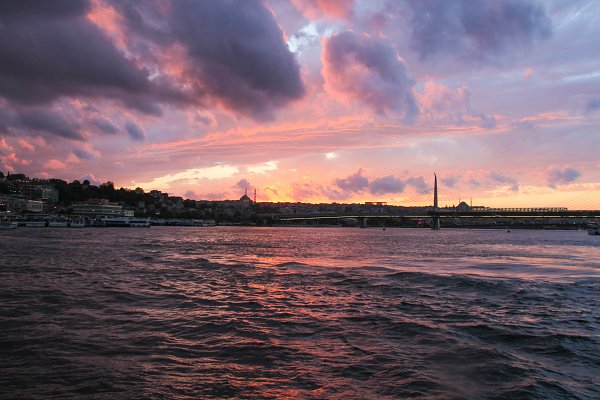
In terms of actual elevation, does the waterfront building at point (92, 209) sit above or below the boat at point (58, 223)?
above

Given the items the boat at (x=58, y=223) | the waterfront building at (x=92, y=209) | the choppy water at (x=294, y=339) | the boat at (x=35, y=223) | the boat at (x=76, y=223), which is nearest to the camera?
the choppy water at (x=294, y=339)

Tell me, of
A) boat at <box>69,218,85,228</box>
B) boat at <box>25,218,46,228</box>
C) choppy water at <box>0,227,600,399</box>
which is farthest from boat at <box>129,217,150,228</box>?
choppy water at <box>0,227,600,399</box>

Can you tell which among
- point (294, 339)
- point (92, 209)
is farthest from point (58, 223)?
point (294, 339)

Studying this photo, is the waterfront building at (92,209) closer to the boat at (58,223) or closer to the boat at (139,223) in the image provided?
the boat at (139,223)

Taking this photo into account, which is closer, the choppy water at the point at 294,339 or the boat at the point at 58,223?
the choppy water at the point at 294,339

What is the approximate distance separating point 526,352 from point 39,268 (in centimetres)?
2230

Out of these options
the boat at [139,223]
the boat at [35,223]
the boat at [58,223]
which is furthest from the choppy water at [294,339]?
the boat at [139,223]

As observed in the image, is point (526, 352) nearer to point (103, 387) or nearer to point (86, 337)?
point (103, 387)

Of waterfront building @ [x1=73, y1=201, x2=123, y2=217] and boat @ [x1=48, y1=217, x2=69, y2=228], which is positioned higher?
waterfront building @ [x1=73, y1=201, x2=123, y2=217]

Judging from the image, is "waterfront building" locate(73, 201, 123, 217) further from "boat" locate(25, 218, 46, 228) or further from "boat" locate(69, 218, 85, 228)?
"boat" locate(25, 218, 46, 228)

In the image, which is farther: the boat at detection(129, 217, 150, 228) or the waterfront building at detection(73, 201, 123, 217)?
the waterfront building at detection(73, 201, 123, 217)

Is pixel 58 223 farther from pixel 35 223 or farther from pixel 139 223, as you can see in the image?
pixel 139 223

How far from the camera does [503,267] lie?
2736cm

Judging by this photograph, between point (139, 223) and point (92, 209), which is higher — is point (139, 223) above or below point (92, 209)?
below
